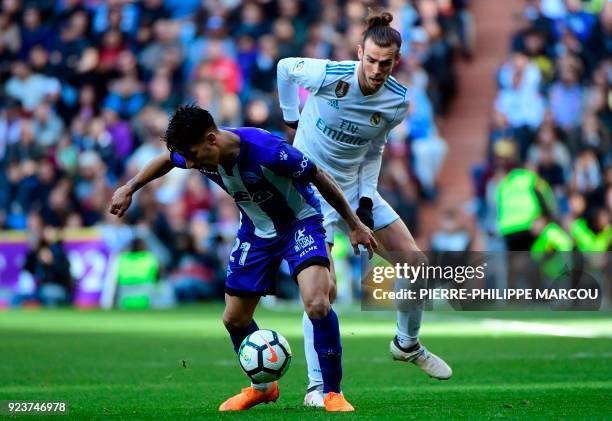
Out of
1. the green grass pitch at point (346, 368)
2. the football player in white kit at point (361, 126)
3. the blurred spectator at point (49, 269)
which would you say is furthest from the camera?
the blurred spectator at point (49, 269)

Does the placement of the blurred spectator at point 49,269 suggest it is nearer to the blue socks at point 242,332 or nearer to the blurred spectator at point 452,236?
the blurred spectator at point 452,236

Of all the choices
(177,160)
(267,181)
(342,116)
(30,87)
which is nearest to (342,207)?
(267,181)

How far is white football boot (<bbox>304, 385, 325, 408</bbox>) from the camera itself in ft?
26.3

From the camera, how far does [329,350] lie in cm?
773

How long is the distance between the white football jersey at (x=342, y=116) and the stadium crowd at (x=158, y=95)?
1068 centimetres

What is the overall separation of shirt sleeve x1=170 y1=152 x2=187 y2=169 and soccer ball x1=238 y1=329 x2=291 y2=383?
43.2 inches

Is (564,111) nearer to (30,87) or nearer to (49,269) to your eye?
(49,269)

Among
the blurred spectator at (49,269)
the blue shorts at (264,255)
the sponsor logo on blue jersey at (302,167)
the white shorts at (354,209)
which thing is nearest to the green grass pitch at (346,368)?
the blue shorts at (264,255)

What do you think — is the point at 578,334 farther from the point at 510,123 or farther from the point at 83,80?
the point at 83,80

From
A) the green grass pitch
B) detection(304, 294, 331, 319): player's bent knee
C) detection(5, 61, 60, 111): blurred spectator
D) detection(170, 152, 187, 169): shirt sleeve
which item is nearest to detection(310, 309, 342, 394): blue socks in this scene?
detection(304, 294, 331, 319): player's bent knee

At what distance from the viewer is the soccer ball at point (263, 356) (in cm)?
790

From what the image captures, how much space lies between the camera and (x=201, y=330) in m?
15.0

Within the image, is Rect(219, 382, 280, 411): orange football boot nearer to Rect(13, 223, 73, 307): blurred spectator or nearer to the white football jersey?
the white football jersey

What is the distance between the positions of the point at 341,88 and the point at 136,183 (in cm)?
166
